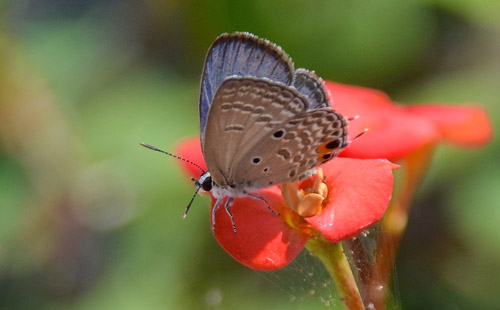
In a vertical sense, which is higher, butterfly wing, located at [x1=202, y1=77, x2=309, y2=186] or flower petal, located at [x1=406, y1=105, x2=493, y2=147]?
butterfly wing, located at [x1=202, y1=77, x2=309, y2=186]

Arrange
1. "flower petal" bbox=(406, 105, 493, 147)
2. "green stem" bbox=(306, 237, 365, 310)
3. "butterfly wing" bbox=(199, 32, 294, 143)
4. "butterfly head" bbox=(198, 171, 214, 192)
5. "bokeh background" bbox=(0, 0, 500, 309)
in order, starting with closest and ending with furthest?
"green stem" bbox=(306, 237, 365, 310) < "butterfly wing" bbox=(199, 32, 294, 143) < "butterfly head" bbox=(198, 171, 214, 192) < "flower petal" bbox=(406, 105, 493, 147) < "bokeh background" bbox=(0, 0, 500, 309)

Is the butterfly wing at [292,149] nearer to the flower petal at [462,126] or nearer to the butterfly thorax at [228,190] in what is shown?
the butterfly thorax at [228,190]

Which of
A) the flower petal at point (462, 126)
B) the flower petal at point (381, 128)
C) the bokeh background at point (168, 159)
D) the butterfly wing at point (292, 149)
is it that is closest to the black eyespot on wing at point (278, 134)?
the butterfly wing at point (292, 149)

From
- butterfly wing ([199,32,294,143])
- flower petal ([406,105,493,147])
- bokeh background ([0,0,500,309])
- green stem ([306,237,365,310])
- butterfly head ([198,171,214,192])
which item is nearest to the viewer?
green stem ([306,237,365,310])

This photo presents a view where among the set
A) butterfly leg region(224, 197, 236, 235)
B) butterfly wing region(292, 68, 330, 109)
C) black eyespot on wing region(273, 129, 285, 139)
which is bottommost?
butterfly leg region(224, 197, 236, 235)

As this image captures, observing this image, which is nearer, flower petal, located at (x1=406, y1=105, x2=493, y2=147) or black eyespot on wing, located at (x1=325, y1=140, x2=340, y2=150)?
black eyespot on wing, located at (x1=325, y1=140, x2=340, y2=150)

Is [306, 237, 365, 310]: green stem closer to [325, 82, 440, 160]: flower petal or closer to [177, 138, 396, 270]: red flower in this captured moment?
[177, 138, 396, 270]: red flower

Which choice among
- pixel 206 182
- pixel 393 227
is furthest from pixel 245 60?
pixel 393 227

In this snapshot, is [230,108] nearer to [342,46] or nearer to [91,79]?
[342,46]

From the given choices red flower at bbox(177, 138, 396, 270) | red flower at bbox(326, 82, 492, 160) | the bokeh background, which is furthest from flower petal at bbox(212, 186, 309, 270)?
the bokeh background
